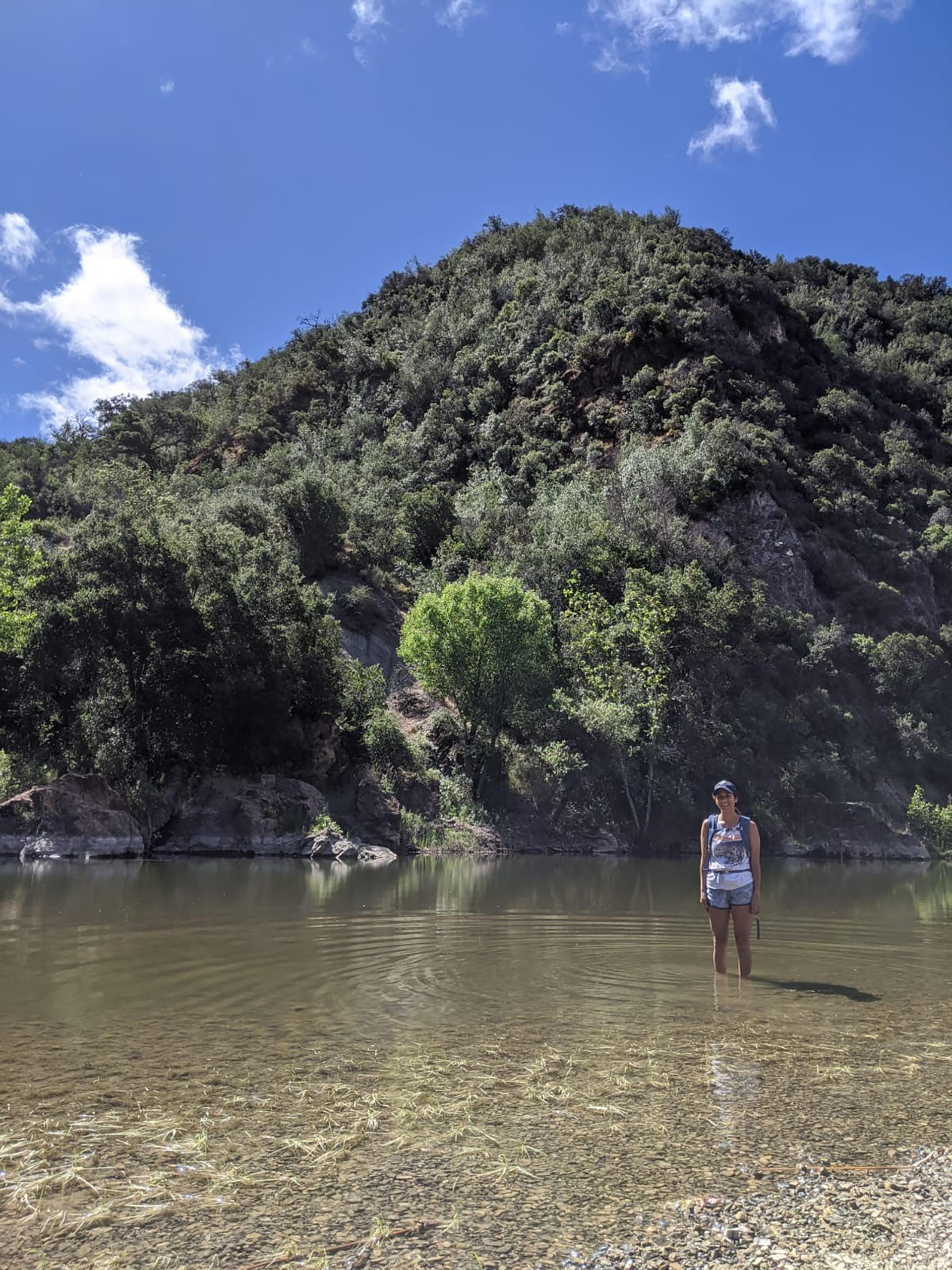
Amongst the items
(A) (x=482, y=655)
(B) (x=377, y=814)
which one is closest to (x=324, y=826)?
(B) (x=377, y=814)

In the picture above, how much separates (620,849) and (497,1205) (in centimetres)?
3414

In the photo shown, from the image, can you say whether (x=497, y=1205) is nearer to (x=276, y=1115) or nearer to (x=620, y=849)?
(x=276, y=1115)

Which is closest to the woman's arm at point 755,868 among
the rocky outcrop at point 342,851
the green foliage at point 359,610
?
the rocky outcrop at point 342,851

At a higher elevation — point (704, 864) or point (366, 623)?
point (366, 623)

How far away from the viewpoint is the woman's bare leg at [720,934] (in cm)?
856

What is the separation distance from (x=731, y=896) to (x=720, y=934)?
407 mm

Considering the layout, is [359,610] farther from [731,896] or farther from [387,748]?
[731,896]

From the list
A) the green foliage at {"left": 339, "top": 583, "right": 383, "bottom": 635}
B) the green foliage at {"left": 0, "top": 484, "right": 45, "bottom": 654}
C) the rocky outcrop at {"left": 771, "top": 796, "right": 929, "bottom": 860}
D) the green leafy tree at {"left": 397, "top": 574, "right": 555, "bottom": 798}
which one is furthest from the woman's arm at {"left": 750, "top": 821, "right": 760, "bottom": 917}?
the green foliage at {"left": 339, "top": 583, "right": 383, "bottom": 635}

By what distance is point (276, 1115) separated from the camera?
4379 millimetres

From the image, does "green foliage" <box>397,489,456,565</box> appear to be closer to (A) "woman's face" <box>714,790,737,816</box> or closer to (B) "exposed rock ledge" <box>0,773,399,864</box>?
(B) "exposed rock ledge" <box>0,773,399,864</box>

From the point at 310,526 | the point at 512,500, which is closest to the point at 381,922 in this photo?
the point at 310,526

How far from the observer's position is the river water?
3287 millimetres

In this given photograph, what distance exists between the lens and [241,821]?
28.1 meters

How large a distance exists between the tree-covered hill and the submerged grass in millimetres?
24448
